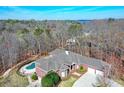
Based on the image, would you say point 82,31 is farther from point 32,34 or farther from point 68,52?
point 32,34

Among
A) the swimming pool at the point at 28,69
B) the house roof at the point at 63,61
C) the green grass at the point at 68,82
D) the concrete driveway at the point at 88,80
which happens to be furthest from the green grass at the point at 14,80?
the concrete driveway at the point at 88,80

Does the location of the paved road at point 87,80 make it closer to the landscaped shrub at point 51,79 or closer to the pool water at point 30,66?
the landscaped shrub at point 51,79

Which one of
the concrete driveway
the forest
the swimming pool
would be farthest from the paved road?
the swimming pool

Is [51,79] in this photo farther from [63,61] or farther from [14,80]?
[14,80]

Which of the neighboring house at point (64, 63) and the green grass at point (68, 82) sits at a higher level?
the neighboring house at point (64, 63)

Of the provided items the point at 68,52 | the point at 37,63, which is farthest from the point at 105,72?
the point at 37,63

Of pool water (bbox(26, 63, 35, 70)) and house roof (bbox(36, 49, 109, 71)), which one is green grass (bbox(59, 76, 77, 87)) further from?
pool water (bbox(26, 63, 35, 70))

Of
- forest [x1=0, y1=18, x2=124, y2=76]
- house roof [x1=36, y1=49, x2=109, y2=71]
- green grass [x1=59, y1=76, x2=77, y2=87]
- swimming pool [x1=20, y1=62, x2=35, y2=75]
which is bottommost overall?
green grass [x1=59, y1=76, x2=77, y2=87]
